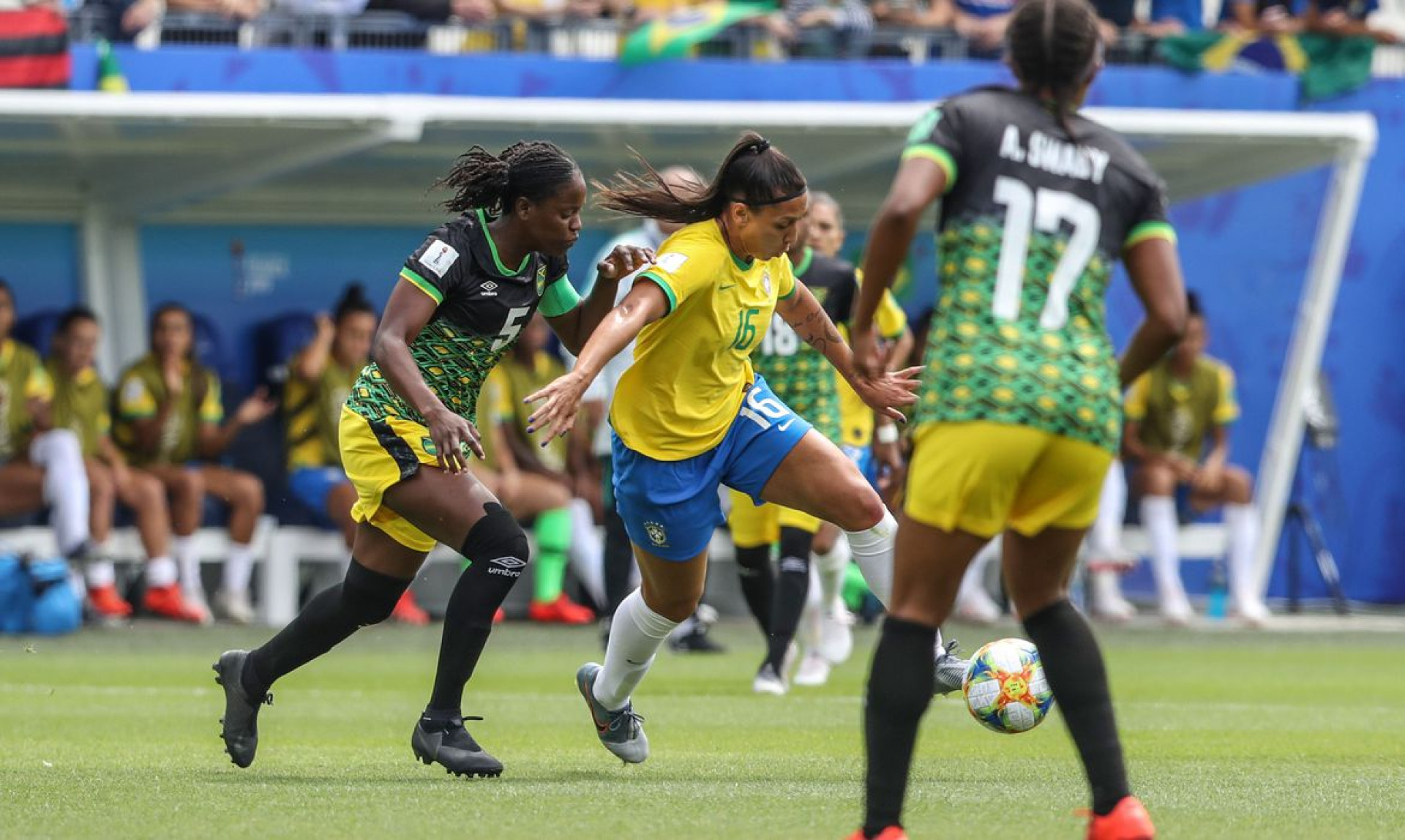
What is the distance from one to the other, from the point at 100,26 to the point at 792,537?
25.8ft

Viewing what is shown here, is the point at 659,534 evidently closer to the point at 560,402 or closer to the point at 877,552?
the point at 877,552

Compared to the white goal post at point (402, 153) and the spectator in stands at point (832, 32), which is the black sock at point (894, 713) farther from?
the spectator in stands at point (832, 32)

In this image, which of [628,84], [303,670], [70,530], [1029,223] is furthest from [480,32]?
[1029,223]

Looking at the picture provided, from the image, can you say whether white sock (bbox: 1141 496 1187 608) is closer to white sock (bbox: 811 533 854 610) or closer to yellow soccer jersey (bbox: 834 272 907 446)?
yellow soccer jersey (bbox: 834 272 907 446)

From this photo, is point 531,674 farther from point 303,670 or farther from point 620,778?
point 620,778

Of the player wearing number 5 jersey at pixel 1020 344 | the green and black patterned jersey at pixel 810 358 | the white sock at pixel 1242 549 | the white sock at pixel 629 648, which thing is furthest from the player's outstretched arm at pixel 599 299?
the white sock at pixel 1242 549

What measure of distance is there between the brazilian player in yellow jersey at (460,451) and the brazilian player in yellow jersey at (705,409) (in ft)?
0.90

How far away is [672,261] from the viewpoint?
21.6 feet

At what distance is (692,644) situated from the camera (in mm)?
13523

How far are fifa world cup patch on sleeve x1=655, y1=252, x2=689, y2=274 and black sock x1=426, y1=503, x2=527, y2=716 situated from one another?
0.99 m

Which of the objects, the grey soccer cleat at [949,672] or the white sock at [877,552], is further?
the white sock at [877,552]

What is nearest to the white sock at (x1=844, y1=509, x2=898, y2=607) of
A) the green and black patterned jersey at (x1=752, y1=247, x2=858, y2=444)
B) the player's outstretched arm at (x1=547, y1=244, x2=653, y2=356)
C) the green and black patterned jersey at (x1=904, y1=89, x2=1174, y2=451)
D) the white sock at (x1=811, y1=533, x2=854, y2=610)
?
the player's outstretched arm at (x1=547, y1=244, x2=653, y2=356)

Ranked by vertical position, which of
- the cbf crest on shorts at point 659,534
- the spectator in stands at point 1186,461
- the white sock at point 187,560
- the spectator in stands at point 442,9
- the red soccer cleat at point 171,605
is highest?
the spectator in stands at point 442,9

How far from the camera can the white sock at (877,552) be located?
778 centimetres
